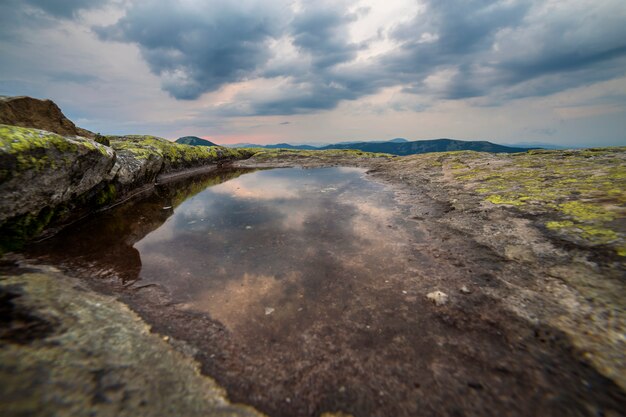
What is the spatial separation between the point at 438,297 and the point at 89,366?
8.43 metres

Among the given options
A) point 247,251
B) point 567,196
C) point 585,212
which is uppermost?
point 567,196

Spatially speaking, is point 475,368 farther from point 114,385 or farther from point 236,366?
point 114,385

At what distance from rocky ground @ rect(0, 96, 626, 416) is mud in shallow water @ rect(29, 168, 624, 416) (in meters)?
0.05

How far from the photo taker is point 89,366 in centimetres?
507

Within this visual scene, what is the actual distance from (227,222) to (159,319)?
8462mm

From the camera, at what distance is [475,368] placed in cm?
543

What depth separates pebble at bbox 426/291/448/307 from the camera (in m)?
7.56

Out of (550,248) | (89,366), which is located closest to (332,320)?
(89,366)

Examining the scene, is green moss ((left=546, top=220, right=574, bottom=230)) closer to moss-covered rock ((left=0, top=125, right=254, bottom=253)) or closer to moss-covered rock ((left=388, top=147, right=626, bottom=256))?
moss-covered rock ((left=388, top=147, right=626, bottom=256))

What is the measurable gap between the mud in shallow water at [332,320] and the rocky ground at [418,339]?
46mm

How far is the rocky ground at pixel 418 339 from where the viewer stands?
15.3 feet

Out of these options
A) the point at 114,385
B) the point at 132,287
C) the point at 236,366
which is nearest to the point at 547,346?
the point at 236,366

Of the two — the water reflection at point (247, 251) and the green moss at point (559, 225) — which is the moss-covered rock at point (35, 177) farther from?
the green moss at point (559, 225)

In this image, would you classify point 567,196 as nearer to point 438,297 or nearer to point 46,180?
point 438,297
